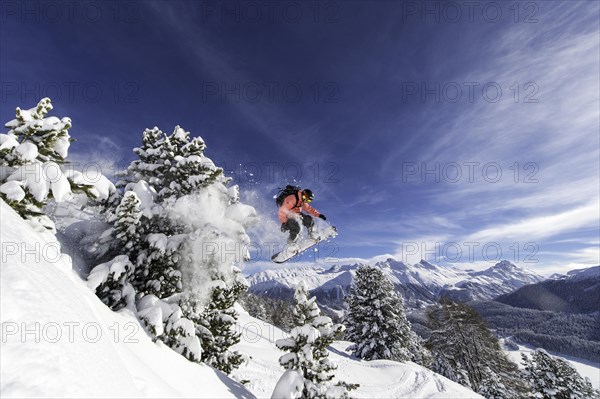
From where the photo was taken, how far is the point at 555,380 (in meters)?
18.9

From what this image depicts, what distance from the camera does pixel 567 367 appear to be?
19312mm

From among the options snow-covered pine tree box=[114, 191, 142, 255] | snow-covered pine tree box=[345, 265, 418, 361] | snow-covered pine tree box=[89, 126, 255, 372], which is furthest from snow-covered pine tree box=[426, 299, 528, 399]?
snow-covered pine tree box=[114, 191, 142, 255]

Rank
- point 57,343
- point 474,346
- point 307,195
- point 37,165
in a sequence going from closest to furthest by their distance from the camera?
1. point 57,343
2. point 37,165
3. point 307,195
4. point 474,346

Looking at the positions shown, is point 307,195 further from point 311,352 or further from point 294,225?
point 311,352

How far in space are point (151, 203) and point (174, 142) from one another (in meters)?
3.53

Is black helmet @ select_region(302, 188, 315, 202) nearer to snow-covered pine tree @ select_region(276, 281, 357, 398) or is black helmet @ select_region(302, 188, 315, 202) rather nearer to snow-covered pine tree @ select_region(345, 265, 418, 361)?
snow-covered pine tree @ select_region(276, 281, 357, 398)

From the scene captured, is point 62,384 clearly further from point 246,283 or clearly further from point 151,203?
point 246,283

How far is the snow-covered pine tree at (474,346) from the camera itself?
83.6 ft

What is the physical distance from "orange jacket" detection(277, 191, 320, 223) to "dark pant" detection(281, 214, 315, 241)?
0.84 ft

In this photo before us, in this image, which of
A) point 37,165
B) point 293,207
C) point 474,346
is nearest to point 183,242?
point 293,207

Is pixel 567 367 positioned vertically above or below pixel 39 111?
below

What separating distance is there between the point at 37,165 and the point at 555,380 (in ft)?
91.3

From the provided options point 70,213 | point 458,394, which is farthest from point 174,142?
point 458,394

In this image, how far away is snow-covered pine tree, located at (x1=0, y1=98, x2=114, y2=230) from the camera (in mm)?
6117
